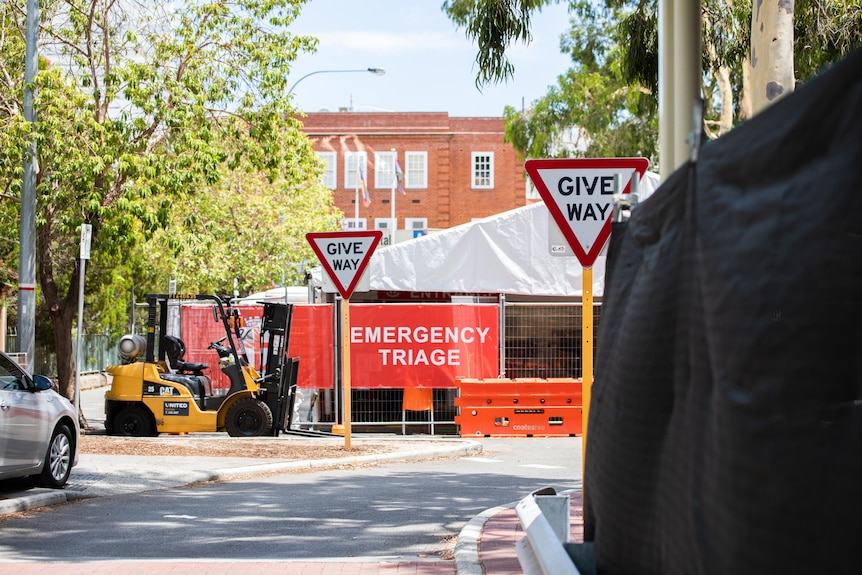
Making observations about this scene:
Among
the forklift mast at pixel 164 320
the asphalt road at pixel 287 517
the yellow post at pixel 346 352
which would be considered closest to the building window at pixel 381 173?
the forklift mast at pixel 164 320

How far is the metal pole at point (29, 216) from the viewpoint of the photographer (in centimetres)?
1673

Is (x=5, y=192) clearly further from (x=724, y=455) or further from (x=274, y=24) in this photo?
(x=724, y=455)

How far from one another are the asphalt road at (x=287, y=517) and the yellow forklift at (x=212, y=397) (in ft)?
13.3

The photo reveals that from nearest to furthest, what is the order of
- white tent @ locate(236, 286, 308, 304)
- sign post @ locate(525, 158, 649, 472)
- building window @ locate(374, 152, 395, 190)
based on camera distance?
1. sign post @ locate(525, 158, 649, 472)
2. white tent @ locate(236, 286, 308, 304)
3. building window @ locate(374, 152, 395, 190)

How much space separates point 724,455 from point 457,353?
56.9 feet

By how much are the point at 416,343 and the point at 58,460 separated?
8.69 meters

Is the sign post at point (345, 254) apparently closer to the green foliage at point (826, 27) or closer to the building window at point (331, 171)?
the green foliage at point (826, 27)

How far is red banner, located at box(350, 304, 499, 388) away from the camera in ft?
63.8

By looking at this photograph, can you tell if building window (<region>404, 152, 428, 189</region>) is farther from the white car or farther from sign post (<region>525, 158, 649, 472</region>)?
sign post (<region>525, 158, 649, 472</region>)

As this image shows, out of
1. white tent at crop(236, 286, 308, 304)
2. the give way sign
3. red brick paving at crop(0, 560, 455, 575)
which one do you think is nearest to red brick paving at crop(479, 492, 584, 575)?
red brick paving at crop(0, 560, 455, 575)

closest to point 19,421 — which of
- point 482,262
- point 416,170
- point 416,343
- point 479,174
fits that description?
point 416,343

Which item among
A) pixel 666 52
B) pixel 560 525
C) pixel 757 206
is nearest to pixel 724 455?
pixel 757 206

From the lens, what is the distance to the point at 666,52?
6086 mm

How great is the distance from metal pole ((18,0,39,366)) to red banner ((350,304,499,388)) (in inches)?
210
